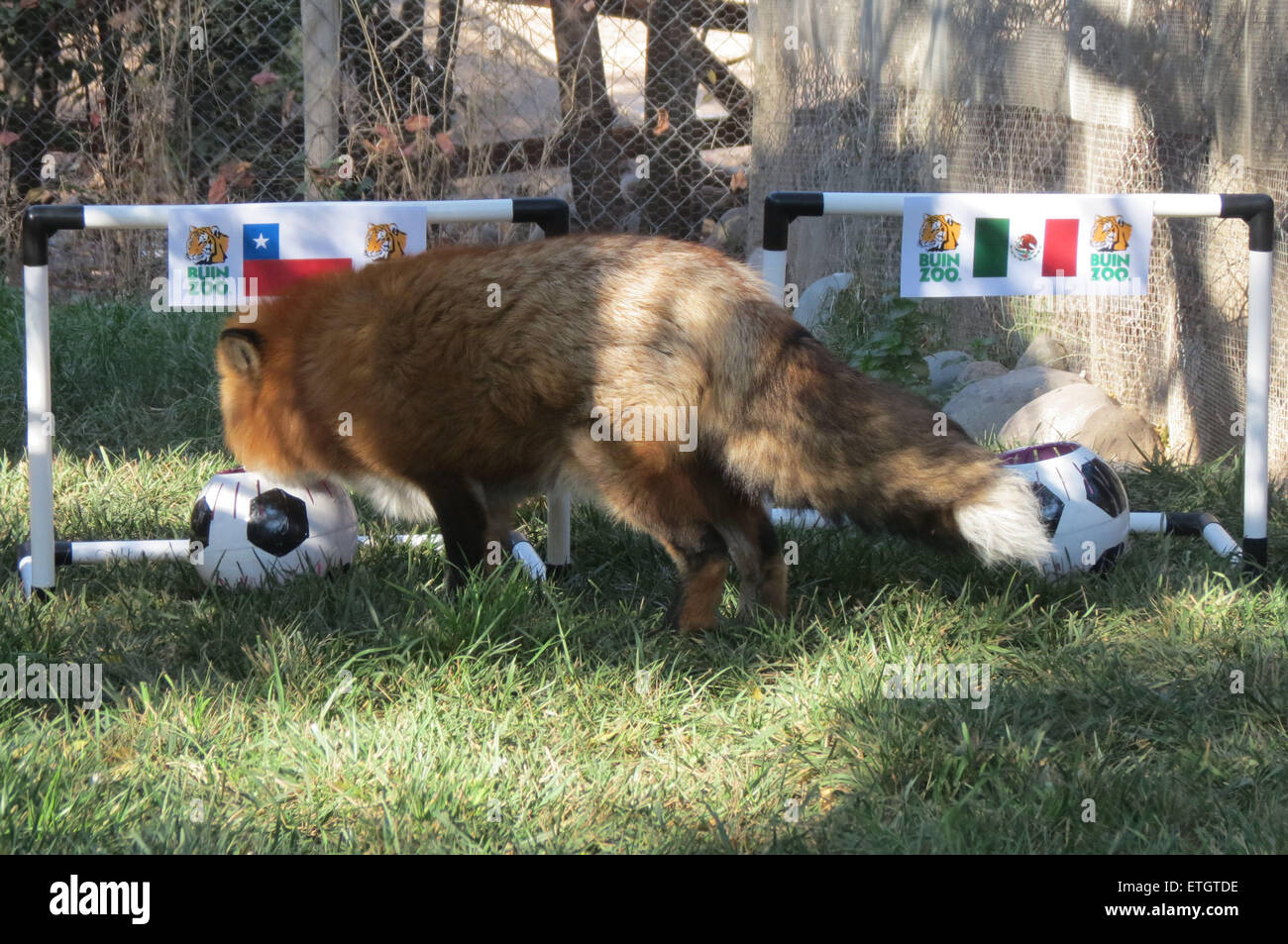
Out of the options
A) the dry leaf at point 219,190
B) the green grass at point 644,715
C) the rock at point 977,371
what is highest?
the dry leaf at point 219,190

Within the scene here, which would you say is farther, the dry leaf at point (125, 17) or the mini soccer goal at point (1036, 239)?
the dry leaf at point (125, 17)

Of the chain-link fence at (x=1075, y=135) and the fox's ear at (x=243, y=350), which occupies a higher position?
the chain-link fence at (x=1075, y=135)

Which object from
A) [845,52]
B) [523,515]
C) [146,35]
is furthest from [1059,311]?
[146,35]

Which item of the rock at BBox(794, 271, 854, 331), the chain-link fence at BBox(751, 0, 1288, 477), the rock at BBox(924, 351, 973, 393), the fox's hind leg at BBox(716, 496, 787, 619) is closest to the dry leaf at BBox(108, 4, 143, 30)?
the chain-link fence at BBox(751, 0, 1288, 477)

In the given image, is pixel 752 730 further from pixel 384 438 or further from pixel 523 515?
pixel 523 515

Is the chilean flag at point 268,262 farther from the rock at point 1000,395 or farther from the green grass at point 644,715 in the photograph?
the rock at point 1000,395

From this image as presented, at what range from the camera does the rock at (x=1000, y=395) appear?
6031 millimetres

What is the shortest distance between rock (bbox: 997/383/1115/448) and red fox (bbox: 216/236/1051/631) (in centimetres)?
208

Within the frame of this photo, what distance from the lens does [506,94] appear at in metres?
8.63

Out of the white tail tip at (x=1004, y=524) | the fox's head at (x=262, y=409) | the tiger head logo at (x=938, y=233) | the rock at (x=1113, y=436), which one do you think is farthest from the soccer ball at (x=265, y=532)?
the rock at (x=1113, y=436)

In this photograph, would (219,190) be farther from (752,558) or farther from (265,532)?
(752,558)

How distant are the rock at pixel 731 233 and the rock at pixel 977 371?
9.47ft

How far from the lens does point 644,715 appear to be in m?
3.32

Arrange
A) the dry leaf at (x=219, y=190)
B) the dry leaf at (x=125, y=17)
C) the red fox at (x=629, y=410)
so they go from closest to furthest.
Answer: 1. the red fox at (x=629, y=410)
2. the dry leaf at (x=219, y=190)
3. the dry leaf at (x=125, y=17)
